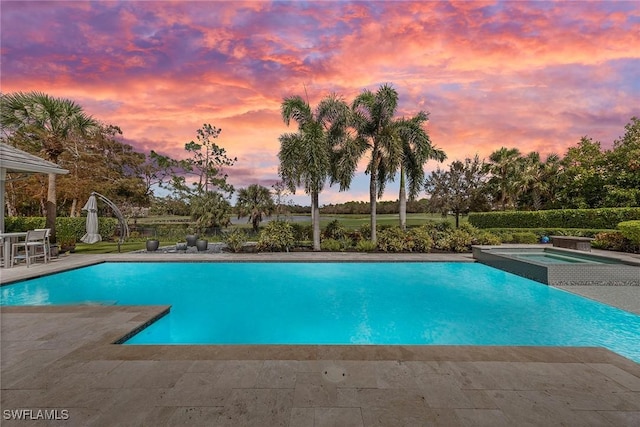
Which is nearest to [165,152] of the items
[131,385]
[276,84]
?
[276,84]

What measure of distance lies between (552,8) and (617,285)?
303 inches

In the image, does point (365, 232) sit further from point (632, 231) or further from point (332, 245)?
point (632, 231)

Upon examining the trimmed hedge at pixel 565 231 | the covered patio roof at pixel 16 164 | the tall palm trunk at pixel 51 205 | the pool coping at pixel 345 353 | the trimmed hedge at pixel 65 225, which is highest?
the covered patio roof at pixel 16 164

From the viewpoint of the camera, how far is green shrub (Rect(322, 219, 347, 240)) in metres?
15.9

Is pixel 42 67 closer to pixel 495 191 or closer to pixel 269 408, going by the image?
pixel 269 408

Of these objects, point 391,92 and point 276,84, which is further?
point 391,92

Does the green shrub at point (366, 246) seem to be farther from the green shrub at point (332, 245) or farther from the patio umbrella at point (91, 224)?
the patio umbrella at point (91, 224)

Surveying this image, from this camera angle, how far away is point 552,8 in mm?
6750

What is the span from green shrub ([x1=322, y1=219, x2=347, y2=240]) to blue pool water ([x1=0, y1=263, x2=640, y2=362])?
474 centimetres

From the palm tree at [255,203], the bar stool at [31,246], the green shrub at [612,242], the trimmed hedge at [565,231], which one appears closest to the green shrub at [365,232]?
the trimmed hedge at [565,231]

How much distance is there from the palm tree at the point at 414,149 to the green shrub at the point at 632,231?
9001 mm

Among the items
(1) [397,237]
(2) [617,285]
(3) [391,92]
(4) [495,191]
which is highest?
(3) [391,92]

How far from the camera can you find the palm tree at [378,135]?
1348 cm

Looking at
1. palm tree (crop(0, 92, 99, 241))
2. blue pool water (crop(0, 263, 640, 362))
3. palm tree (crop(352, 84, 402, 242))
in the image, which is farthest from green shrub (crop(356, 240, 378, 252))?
palm tree (crop(0, 92, 99, 241))
